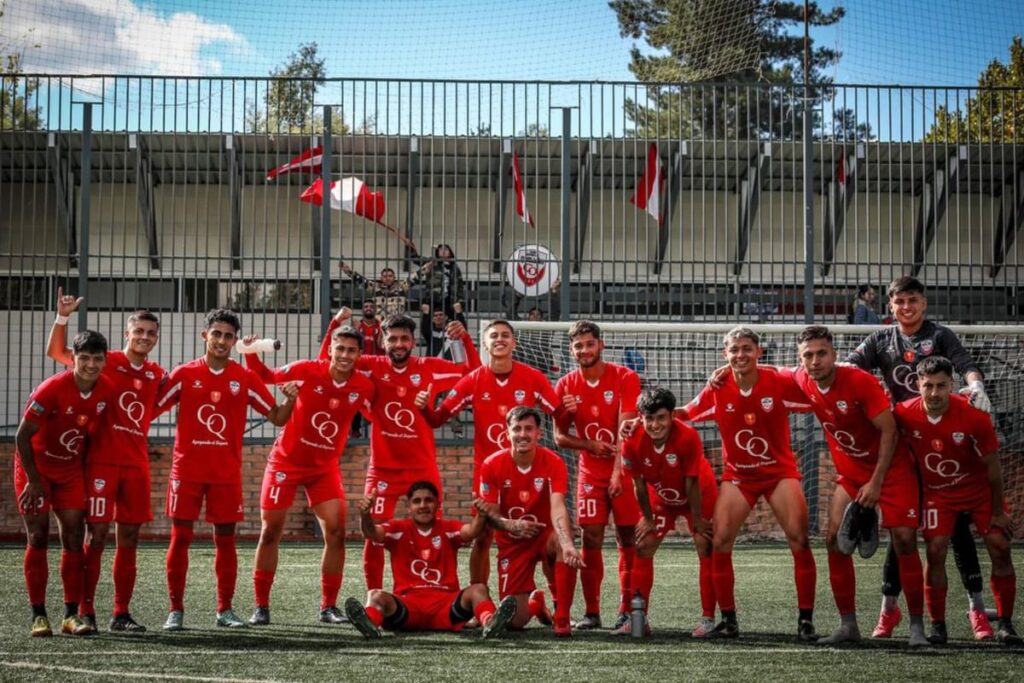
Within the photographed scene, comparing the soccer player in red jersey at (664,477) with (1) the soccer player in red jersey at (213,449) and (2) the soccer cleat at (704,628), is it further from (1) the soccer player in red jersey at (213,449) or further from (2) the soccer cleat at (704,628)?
(1) the soccer player in red jersey at (213,449)

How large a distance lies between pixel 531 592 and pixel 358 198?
30.2ft

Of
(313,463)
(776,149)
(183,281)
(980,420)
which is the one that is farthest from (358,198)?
(980,420)

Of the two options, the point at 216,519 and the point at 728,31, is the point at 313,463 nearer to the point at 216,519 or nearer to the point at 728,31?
the point at 216,519

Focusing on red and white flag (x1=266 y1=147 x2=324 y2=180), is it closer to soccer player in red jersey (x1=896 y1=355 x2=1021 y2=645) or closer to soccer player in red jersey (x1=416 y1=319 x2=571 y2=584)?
soccer player in red jersey (x1=416 y1=319 x2=571 y2=584)

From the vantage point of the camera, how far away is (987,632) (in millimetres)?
7660

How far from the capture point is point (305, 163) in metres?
16.5

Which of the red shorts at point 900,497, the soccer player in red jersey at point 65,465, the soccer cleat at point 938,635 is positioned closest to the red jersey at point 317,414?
the soccer player in red jersey at point 65,465

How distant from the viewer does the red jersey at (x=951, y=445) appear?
755 centimetres

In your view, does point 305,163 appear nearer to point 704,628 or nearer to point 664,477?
point 664,477

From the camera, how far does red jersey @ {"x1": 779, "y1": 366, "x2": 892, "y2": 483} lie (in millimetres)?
7648

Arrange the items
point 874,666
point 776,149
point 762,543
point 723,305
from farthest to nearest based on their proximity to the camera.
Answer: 1. point 776,149
2. point 723,305
3. point 762,543
4. point 874,666

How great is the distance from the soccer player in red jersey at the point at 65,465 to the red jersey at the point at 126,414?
0.14m

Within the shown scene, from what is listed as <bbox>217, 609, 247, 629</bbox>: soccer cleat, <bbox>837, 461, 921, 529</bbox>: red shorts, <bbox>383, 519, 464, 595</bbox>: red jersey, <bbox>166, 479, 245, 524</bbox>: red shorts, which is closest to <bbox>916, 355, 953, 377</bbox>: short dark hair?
<bbox>837, 461, 921, 529</bbox>: red shorts

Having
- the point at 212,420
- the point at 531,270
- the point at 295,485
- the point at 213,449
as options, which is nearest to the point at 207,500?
the point at 213,449
